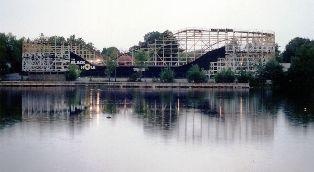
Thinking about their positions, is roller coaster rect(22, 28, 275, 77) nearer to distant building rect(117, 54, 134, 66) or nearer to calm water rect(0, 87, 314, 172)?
distant building rect(117, 54, 134, 66)

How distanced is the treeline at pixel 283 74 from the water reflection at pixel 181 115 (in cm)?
2151

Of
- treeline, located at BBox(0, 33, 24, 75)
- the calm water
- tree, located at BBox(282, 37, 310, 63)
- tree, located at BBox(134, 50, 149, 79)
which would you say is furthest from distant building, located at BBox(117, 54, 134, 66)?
the calm water

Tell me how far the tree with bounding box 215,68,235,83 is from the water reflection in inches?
942

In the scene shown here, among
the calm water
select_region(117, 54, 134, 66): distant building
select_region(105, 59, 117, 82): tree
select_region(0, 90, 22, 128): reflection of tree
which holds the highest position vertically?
select_region(117, 54, 134, 66): distant building

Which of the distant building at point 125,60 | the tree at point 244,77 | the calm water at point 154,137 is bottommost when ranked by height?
the calm water at point 154,137

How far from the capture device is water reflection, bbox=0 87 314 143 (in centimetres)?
3034

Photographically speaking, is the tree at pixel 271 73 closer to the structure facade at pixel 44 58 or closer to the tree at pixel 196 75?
the tree at pixel 196 75

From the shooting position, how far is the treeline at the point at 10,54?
277 ft

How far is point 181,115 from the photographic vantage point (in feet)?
128

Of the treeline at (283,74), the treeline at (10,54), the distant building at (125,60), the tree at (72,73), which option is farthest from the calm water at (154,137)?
the distant building at (125,60)

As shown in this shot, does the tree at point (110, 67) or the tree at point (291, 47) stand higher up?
the tree at point (291, 47)

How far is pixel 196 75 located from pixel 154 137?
50.1 m

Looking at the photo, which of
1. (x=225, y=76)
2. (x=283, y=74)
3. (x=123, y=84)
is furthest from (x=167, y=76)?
(x=283, y=74)

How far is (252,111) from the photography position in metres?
42.5
